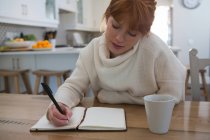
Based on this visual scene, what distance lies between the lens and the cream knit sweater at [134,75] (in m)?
0.89

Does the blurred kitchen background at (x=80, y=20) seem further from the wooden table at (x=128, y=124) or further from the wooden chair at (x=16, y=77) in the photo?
the wooden table at (x=128, y=124)

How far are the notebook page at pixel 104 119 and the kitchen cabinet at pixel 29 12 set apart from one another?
7.20 feet

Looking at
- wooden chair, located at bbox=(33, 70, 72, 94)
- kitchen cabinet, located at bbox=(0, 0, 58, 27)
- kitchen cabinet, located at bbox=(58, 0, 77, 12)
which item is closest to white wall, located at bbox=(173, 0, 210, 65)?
kitchen cabinet, located at bbox=(58, 0, 77, 12)

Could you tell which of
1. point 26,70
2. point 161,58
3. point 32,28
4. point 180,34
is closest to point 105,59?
point 161,58

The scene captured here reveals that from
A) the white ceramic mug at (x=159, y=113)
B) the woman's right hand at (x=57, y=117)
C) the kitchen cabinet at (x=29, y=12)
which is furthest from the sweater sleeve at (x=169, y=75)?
the kitchen cabinet at (x=29, y=12)

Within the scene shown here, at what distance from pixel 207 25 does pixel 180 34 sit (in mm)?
464

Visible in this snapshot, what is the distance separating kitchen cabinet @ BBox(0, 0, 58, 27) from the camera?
2703mm

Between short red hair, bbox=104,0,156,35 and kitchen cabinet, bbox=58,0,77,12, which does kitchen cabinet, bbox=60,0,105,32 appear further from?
short red hair, bbox=104,0,156,35

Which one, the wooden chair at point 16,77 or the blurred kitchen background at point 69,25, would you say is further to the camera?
the blurred kitchen background at point 69,25

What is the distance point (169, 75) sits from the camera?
2.89 ft

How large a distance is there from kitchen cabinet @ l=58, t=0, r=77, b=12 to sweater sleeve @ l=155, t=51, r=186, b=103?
336cm

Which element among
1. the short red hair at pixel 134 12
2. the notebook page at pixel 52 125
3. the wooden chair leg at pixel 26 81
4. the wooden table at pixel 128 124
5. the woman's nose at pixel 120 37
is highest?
the short red hair at pixel 134 12

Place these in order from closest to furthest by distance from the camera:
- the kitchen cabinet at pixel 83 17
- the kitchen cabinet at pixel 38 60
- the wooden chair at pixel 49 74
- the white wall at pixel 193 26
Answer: the wooden chair at pixel 49 74, the kitchen cabinet at pixel 38 60, the white wall at pixel 193 26, the kitchen cabinet at pixel 83 17

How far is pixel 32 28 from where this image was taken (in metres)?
3.71
